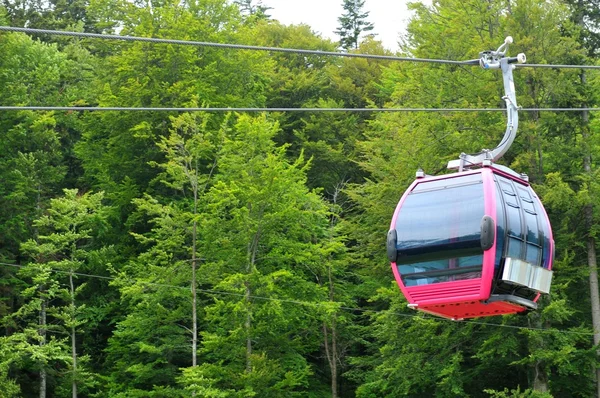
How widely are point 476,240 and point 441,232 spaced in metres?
0.58

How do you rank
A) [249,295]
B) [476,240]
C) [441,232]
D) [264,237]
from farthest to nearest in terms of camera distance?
1. [264,237]
2. [249,295]
3. [441,232]
4. [476,240]

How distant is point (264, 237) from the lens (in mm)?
32906

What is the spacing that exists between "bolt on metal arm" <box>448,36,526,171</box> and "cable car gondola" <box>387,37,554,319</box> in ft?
0.05

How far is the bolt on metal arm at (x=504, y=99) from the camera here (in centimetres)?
1495

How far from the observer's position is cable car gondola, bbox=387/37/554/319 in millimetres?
15211

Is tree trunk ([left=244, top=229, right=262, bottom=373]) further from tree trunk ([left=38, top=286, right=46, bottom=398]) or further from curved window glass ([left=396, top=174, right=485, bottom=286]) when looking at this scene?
curved window glass ([left=396, top=174, right=485, bottom=286])

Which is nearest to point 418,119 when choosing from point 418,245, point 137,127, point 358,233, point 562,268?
point 358,233

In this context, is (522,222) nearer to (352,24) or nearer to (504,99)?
(504,99)

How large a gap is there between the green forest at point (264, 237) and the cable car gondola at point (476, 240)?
12777 millimetres

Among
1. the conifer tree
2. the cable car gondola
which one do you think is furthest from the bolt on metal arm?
the conifer tree

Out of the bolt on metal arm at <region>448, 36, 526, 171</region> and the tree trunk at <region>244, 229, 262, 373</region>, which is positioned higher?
the bolt on metal arm at <region>448, 36, 526, 171</region>

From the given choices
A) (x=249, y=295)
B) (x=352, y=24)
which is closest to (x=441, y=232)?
(x=249, y=295)

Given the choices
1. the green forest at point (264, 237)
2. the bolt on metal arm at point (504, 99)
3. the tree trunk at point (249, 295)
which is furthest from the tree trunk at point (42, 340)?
the bolt on metal arm at point (504, 99)

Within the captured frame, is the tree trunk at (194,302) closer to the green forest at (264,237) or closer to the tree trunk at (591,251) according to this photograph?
the green forest at (264,237)
